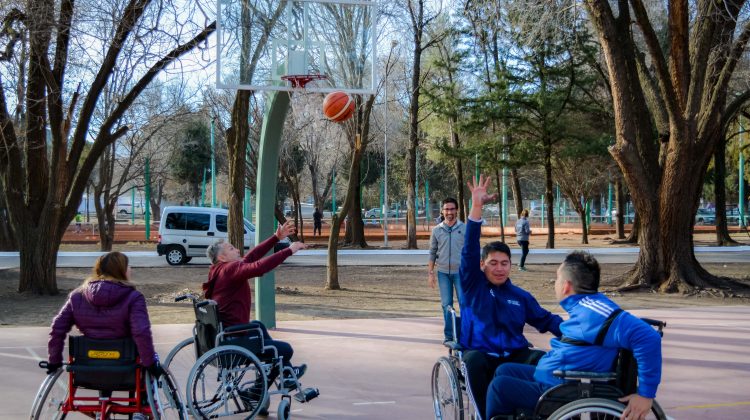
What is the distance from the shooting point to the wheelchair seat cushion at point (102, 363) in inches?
182

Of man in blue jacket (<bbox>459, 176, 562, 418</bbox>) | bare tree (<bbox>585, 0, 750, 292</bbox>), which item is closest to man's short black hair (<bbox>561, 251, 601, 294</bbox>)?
man in blue jacket (<bbox>459, 176, 562, 418</bbox>)

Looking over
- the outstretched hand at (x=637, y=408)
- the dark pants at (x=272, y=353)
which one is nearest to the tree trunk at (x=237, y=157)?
the dark pants at (x=272, y=353)

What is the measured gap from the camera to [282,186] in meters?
49.9

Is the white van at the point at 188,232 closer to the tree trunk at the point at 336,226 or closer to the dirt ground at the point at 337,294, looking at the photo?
the dirt ground at the point at 337,294

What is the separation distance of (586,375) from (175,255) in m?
21.3

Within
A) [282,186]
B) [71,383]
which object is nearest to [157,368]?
[71,383]

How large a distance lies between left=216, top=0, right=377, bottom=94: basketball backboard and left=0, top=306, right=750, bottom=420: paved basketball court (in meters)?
3.31

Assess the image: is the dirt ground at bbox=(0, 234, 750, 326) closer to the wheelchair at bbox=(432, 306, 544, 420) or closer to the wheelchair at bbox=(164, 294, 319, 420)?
the wheelchair at bbox=(164, 294, 319, 420)

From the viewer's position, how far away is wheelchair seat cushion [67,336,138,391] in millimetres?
4621

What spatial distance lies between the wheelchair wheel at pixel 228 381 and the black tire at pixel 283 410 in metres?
0.16

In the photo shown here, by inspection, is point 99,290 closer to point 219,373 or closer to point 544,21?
point 219,373

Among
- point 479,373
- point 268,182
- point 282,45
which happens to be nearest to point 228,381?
point 479,373

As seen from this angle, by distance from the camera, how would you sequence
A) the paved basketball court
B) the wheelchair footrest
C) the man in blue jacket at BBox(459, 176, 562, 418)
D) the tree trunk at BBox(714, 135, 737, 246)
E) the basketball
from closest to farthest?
the man in blue jacket at BBox(459, 176, 562, 418), the wheelchair footrest, the paved basketball court, the basketball, the tree trunk at BBox(714, 135, 737, 246)

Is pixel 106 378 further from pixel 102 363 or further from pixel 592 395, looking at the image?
pixel 592 395
